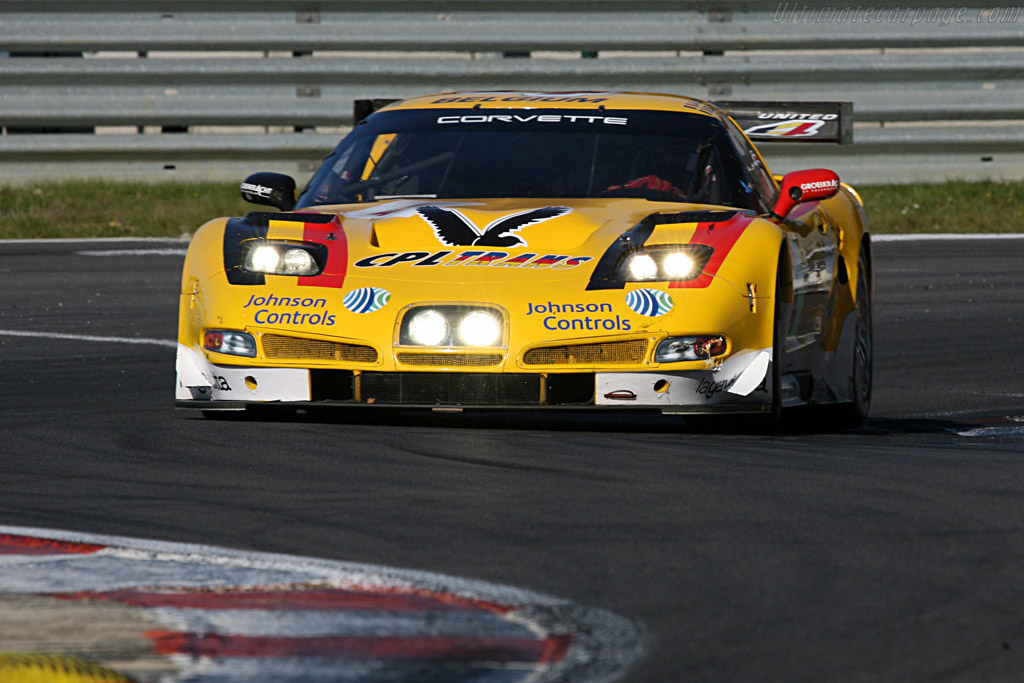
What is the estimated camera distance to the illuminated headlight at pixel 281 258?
6.07 meters

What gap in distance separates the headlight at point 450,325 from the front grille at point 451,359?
0.11 ft

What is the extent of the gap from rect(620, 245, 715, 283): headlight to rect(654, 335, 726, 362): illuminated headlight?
0.21 meters

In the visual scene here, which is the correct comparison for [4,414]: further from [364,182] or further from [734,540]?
[734,540]

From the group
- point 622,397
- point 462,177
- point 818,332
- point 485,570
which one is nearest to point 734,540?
A: point 485,570

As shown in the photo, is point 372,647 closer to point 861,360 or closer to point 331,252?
point 331,252

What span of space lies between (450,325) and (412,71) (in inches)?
396

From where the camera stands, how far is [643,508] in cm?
428

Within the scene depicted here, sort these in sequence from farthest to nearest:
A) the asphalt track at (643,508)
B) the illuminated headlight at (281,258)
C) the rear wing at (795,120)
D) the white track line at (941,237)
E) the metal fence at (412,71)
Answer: the metal fence at (412,71)
the white track line at (941,237)
the rear wing at (795,120)
the illuminated headlight at (281,258)
the asphalt track at (643,508)

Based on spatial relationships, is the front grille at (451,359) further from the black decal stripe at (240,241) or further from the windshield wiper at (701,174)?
the windshield wiper at (701,174)

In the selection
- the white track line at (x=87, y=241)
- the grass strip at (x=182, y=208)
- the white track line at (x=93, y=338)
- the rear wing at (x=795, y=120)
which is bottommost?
the white track line at (x=87, y=241)

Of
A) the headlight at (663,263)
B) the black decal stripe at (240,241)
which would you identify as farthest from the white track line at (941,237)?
the black decal stripe at (240,241)

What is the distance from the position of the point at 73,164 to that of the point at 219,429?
33.3 ft

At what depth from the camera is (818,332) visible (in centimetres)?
674

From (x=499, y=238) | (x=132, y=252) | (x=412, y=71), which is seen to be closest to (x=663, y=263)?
(x=499, y=238)
